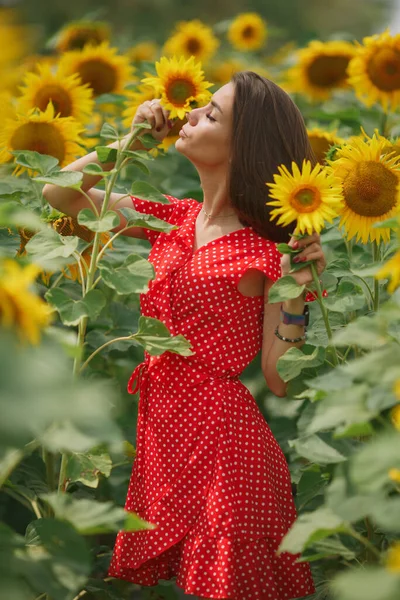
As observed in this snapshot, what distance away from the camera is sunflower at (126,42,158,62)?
4124mm

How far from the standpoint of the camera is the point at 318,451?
1.46 meters

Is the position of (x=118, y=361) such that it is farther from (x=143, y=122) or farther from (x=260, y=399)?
(x=143, y=122)

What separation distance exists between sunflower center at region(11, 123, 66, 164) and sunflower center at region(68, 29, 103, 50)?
47.8 inches

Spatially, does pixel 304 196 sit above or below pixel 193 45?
above

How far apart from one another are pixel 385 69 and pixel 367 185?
1.06 metres

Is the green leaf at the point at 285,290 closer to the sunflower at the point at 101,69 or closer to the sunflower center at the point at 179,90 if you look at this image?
the sunflower center at the point at 179,90

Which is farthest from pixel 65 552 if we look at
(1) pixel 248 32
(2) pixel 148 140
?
(1) pixel 248 32

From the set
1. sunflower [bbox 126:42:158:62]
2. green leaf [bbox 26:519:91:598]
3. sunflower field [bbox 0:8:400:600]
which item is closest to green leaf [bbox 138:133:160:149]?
sunflower field [bbox 0:8:400:600]

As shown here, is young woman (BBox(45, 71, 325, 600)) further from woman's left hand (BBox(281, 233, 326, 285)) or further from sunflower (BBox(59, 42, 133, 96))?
sunflower (BBox(59, 42, 133, 96))

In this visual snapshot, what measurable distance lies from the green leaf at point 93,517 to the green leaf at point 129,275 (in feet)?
1.24

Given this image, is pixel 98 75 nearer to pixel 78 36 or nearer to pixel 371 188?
pixel 78 36

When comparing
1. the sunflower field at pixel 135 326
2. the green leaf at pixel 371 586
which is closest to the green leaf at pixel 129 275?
the sunflower field at pixel 135 326

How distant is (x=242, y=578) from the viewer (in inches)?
67.2

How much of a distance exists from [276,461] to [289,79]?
187 centimetres
